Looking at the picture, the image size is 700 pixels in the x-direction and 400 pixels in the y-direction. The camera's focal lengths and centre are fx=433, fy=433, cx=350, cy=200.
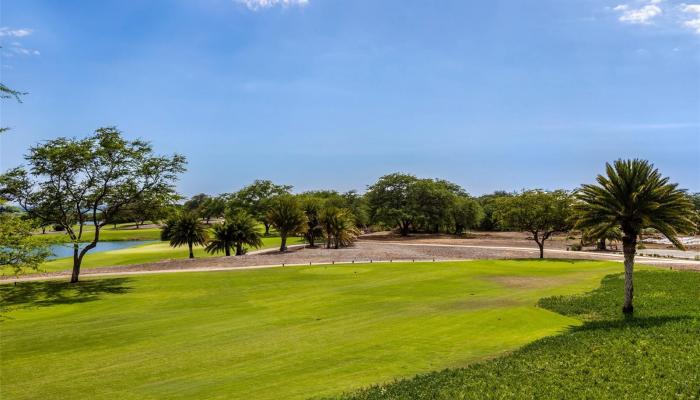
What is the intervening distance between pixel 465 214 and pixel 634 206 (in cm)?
8294

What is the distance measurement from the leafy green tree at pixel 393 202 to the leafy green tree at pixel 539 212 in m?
38.3

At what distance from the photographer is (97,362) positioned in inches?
718

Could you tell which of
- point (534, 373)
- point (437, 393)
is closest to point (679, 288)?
point (534, 373)

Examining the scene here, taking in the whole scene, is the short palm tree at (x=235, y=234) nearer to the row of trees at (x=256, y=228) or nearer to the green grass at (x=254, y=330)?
the row of trees at (x=256, y=228)

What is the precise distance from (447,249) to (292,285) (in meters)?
36.3

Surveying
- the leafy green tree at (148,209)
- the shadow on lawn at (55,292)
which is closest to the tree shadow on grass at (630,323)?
the shadow on lawn at (55,292)

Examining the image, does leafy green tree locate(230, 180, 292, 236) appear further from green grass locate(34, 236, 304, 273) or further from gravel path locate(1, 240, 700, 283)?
gravel path locate(1, 240, 700, 283)

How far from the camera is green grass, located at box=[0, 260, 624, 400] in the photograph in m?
16.2

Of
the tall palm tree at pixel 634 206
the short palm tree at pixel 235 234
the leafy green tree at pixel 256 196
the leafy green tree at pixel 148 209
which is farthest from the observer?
the leafy green tree at pixel 256 196

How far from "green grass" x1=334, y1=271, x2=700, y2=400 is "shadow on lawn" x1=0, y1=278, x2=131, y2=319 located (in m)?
26.5

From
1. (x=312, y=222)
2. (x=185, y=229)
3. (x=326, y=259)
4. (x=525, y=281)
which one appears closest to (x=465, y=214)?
(x=312, y=222)

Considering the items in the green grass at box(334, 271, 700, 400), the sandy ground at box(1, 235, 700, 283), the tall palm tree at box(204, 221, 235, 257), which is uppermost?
the tall palm tree at box(204, 221, 235, 257)

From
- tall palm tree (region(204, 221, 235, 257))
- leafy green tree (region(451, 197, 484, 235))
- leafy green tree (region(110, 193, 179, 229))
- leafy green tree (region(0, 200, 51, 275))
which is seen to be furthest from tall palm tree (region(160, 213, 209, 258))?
leafy green tree (region(451, 197, 484, 235))

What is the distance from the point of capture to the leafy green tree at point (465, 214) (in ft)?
347
